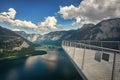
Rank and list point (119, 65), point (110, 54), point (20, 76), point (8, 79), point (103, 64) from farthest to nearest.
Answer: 1. point (20, 76)
2. point (8, 79)
3. point (103, 64)
4. point (110, 54)
5. point (119, 65)

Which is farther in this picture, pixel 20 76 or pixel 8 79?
pixel 20 76

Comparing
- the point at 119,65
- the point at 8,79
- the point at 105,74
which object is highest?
the point at 119,65

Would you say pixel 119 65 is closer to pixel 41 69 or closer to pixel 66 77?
pixel 66 77

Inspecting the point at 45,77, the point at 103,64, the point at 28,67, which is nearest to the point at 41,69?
the point at 28,67

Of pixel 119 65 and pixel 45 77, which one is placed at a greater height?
pixel 119 65

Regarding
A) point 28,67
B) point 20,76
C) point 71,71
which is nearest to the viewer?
point 20,76

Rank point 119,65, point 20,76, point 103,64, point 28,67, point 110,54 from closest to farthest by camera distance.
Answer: point 119,65 < point 110,54 < point 103,64 < point 20,76 < point 28,67

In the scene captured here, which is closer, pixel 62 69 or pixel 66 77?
pixel 66 77

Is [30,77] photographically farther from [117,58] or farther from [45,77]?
[117,58]

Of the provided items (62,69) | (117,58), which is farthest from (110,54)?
(62,69)
